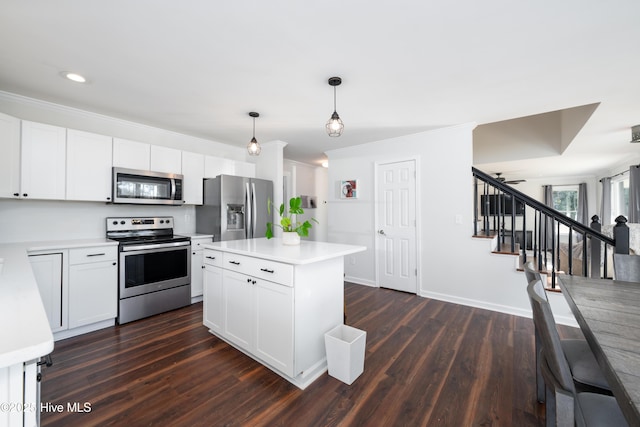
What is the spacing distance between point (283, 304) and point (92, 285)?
2225 millimetres

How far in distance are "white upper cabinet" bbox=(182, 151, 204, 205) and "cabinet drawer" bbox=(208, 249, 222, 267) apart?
1.45 metres

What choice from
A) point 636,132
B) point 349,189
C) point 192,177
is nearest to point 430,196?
point 349,189

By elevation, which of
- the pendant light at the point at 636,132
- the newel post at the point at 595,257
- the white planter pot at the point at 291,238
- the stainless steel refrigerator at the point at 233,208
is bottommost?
the newel post at the point at 595,257

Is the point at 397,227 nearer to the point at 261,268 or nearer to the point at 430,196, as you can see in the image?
the point at 430,196

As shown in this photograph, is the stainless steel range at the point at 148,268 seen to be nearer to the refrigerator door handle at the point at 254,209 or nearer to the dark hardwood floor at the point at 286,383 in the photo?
the dark hardwood floor at the point at 286,383

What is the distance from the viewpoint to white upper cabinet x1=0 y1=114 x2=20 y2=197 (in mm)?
2410

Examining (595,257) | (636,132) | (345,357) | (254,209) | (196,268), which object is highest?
(636,132)

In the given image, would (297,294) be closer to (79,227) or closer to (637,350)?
(637,350)

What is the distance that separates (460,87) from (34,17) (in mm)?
3250

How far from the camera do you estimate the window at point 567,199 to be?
25.8 feet

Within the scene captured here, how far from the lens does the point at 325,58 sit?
2.09 meters

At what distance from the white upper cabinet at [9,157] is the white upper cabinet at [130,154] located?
0.76 meters

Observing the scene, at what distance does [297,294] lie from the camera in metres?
1.86

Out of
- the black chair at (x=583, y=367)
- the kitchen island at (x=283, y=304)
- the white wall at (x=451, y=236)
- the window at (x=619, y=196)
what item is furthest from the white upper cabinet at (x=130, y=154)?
the window at (x=619, y=196)
